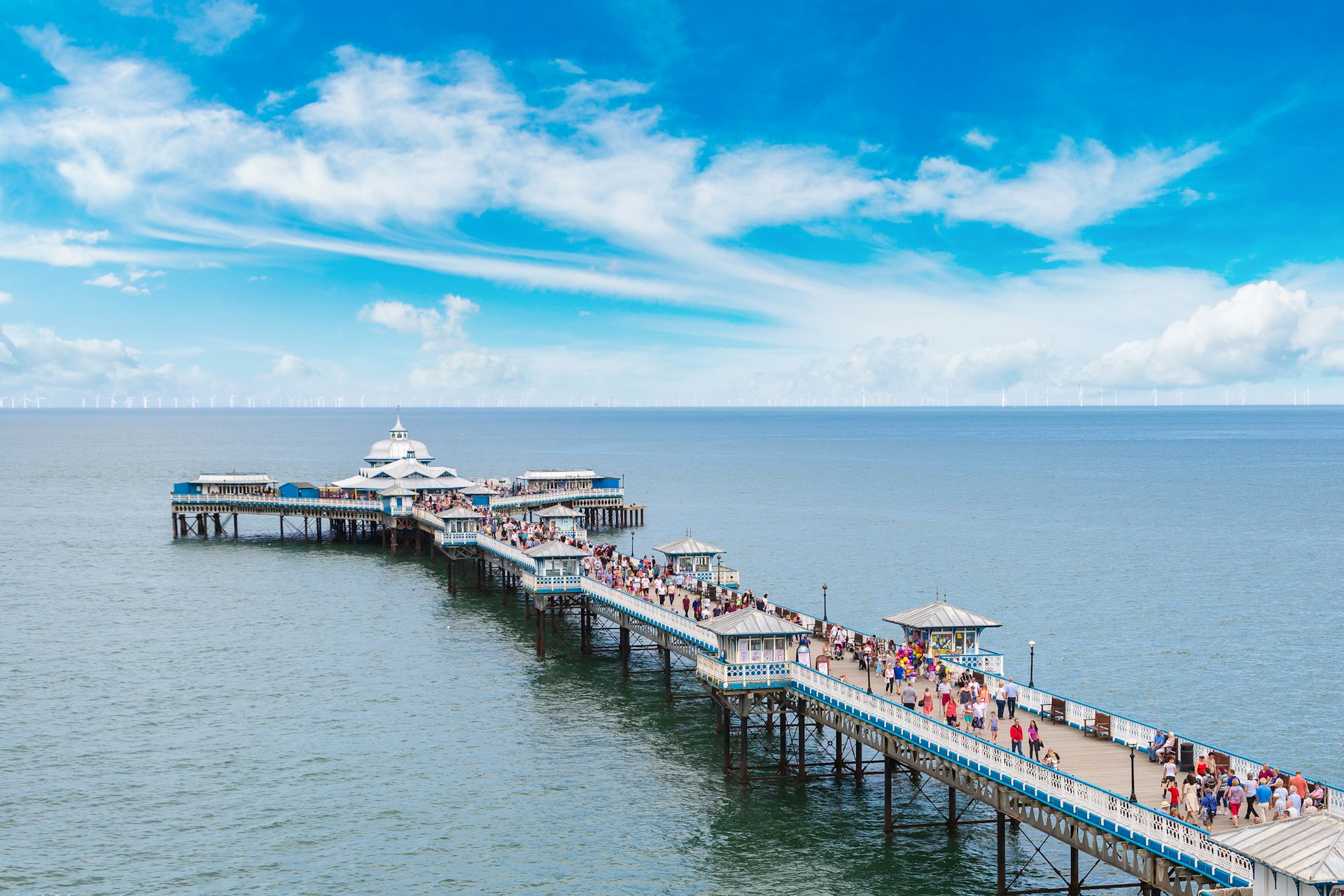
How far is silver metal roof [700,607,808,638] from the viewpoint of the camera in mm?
37469

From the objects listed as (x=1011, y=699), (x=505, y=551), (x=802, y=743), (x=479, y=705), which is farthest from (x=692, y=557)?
(x=1011, y=699)

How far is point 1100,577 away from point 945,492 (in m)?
60.5

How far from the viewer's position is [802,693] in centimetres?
3728

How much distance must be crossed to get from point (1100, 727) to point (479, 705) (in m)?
24.1

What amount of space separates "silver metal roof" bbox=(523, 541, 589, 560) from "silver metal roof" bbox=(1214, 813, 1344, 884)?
37520 millimetres

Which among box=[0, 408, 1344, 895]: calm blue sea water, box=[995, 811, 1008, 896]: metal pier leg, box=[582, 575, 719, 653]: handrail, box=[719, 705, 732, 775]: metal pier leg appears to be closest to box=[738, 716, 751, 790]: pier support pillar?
box=[719, 705, 732, 775]: metal pier leg

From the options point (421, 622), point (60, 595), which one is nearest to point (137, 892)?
point (421, 622)

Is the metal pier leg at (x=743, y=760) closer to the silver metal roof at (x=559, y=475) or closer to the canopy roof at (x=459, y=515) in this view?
the canopy roof at (x=459, y=515)

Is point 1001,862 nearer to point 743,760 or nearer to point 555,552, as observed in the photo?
point 743,760

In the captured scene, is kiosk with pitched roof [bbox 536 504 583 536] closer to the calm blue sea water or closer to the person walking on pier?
the calm blue sea water

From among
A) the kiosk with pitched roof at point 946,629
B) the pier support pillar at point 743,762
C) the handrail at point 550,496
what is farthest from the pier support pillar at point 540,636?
the handrail at point 550,496

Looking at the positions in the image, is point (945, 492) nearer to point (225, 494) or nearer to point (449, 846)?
point (225, 494)

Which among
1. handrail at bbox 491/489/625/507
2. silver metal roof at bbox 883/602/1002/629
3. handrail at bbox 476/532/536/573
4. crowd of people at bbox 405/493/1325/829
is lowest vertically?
crowd of people at bbox 405/493/1325/829

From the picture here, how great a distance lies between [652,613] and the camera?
4750cm
